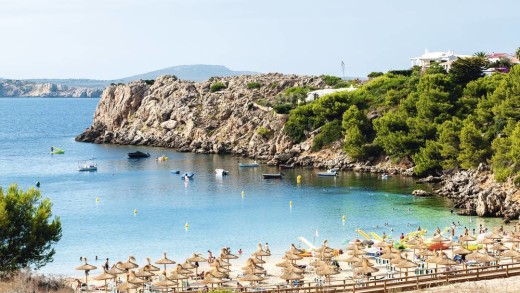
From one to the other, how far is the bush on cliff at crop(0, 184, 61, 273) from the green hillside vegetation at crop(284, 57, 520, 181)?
40235mm

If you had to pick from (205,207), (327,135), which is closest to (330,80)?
(327,135)

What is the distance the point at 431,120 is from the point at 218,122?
4233cm

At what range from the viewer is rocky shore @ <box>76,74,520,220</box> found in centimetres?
9250

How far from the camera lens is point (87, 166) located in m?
95.4

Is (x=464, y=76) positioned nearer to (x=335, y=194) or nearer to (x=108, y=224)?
(x=335, y=194)

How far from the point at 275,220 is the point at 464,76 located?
38727 millimetres

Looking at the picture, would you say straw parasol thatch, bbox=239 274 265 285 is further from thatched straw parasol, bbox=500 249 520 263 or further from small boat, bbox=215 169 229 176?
small boat, bbox=215 169 229 176

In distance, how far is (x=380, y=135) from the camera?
86.3m

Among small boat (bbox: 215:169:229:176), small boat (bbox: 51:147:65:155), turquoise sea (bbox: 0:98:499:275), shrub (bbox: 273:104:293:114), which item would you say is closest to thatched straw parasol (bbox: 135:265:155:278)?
turquoise sea (bbox: 0:98:499:275)

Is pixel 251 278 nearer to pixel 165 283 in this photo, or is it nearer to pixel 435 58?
pixel 165 283

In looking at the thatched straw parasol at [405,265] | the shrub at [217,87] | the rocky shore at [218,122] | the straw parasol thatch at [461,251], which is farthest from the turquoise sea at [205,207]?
the shrub at [217,87]

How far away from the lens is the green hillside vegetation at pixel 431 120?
70.0 meters

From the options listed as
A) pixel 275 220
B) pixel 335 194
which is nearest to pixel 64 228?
pixel 275 220

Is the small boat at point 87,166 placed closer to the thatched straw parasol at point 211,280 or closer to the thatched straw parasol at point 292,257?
the thatched straw parasol at point 292,257
